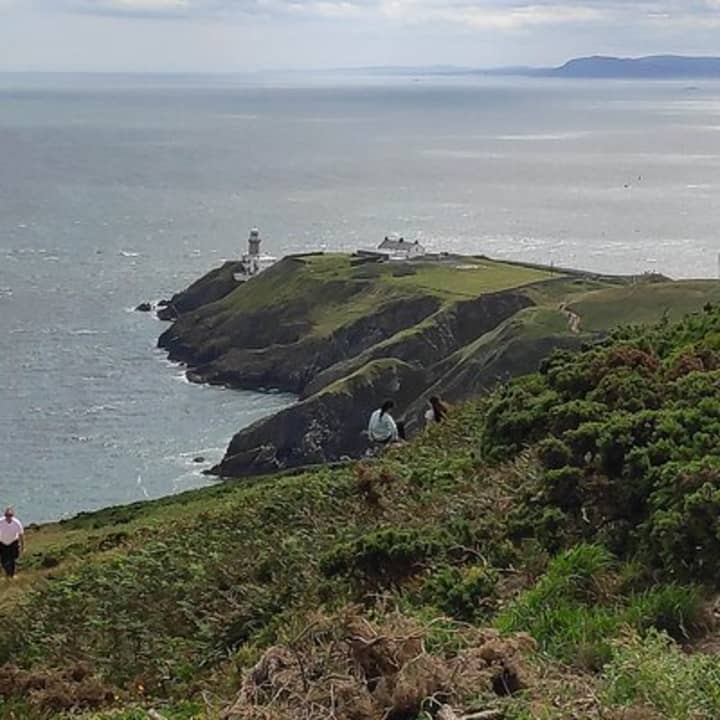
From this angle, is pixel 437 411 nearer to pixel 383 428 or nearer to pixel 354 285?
pixel 383 428

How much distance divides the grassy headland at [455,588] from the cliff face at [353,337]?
A: 122ft

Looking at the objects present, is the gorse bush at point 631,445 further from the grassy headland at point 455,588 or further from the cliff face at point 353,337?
the cliff face at point 353,337

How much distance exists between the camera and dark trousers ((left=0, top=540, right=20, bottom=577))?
19.0 m

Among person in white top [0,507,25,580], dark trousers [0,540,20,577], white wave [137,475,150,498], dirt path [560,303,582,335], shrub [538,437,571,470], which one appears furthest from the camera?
dirt path [560,303,582,335]

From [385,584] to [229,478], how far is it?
1734 inches

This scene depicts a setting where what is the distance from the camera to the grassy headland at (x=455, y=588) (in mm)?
6727

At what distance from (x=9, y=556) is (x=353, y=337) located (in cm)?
5812

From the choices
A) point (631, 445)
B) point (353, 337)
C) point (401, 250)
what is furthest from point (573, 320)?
point (631, 445)

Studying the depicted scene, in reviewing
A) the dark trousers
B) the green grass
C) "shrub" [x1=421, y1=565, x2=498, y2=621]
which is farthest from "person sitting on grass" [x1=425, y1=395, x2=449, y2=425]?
the green grass

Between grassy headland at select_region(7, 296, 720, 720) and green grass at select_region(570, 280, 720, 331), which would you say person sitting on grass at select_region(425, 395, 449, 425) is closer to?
grassy headland at select_region(7, 296, 720, 720)

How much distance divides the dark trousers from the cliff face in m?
32.7

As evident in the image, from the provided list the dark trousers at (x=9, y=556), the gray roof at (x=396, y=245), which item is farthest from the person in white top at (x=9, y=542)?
the gray roof at (x=396, y=245)

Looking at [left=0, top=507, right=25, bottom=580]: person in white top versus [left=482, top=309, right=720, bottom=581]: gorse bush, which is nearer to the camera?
[left=482, top=309, right=720, bottom=581]: gorse bush

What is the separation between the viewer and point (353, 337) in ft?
252
